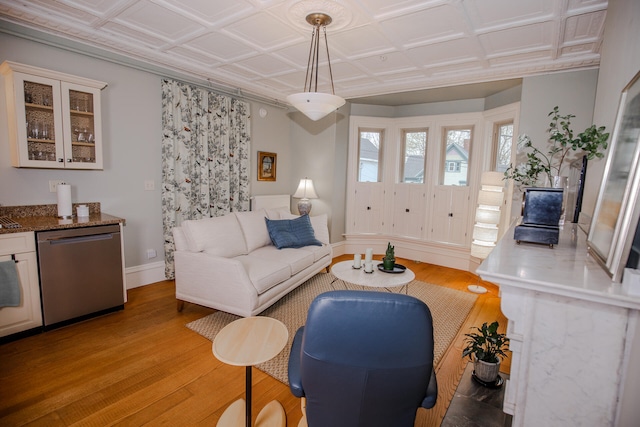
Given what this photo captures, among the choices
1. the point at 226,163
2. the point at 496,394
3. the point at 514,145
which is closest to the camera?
the point at 496,394

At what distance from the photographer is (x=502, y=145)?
173 inches

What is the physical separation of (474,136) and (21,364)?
5.68m

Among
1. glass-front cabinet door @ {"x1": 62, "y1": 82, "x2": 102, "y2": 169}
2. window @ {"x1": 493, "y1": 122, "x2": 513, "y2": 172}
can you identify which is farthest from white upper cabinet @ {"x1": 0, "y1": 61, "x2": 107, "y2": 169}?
window @ {"x1": 493, "y1": 122, "x2": 513, "y2": 172}

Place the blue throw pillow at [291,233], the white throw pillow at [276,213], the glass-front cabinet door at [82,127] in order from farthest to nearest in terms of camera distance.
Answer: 1. the white throw pillow at [276,213]
2. the blue throw pillow at [291,233]
3. the glass-front cabinet door at [82,127]

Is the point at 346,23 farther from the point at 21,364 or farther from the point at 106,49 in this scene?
the point at 21,364

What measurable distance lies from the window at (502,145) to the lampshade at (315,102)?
119 inches

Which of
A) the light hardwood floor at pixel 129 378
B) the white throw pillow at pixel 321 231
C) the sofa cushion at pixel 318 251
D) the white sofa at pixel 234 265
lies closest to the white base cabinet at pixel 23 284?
the light hardwood floor at pixel 129 378

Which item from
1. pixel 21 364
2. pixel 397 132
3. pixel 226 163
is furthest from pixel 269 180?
pixel 21 364

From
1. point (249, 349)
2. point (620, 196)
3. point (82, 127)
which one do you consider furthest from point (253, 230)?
point (620, 196)

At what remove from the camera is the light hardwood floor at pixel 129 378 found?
5.75 feet

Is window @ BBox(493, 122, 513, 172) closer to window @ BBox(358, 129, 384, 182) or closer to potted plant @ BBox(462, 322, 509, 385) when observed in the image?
window @ BBox(358, 129, 384, 182)

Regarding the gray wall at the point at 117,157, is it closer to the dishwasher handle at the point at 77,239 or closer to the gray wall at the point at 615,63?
the dishwasher handle at the point at 77,239

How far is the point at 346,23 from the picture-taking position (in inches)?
104

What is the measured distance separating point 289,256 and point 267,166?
229 centimetres
